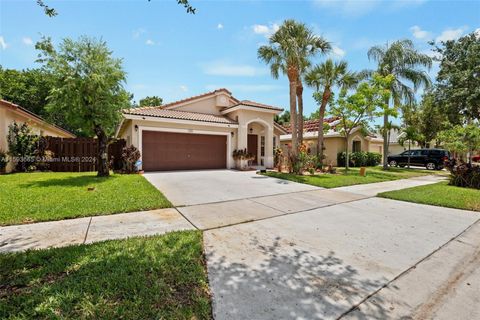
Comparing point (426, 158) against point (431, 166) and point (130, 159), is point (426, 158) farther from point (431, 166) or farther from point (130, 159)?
point (130, 159)

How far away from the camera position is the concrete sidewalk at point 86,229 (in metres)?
4.00

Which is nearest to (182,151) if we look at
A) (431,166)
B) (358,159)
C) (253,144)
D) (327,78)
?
(253,144)

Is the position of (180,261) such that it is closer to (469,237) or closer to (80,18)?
(469,237)

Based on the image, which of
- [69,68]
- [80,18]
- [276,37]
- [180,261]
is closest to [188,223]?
[180,261]

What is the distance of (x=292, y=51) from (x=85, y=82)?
10474 mm

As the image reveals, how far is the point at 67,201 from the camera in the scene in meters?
6.54

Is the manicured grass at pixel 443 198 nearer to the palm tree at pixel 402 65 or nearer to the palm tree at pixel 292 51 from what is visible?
the palm tree at pixel 292 51

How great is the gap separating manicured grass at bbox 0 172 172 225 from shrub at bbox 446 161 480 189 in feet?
44.1

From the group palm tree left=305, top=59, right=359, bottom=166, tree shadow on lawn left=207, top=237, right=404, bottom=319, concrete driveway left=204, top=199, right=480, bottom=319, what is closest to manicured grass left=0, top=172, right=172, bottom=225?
concrete driveway left=204, top=199, right=480, bottom=319

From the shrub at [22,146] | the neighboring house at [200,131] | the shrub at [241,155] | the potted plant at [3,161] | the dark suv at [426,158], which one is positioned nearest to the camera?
the potted plant at [3,161]

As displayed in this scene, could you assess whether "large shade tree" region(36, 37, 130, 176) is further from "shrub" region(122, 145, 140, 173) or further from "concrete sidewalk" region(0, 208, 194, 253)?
"concrete sidewalk" region(0, 208, 194, 253)

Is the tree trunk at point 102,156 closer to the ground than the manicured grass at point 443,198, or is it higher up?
higher up

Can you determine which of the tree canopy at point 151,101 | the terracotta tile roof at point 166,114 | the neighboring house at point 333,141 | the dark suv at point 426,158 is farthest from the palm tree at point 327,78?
the tree canopy at point 151,101

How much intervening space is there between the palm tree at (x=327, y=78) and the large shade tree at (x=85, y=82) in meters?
11.9
